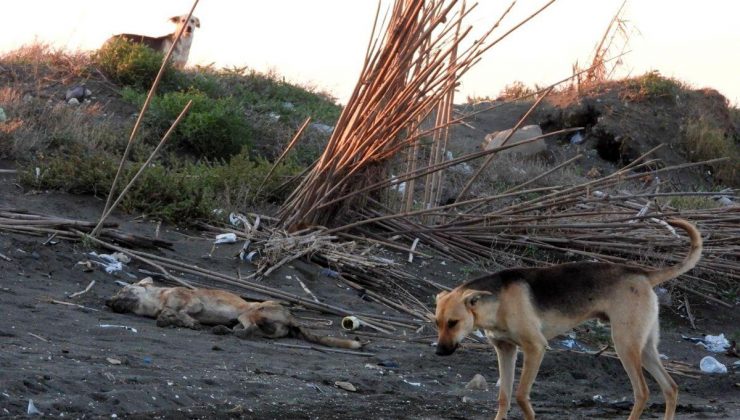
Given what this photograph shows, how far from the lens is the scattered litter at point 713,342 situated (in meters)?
9.82

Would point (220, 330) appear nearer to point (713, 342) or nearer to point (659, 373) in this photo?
point (659, 373)

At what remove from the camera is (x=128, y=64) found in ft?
50.0

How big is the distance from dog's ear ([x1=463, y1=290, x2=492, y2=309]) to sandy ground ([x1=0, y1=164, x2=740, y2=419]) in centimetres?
73

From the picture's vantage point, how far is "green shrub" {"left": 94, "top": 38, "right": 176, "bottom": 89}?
15.3 m

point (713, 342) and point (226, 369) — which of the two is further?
point (713, 342)

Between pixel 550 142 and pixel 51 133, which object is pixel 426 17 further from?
pixel 550 142

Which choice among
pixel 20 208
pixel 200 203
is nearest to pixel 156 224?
pixel 200 203

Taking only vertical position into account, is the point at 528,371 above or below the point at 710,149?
below

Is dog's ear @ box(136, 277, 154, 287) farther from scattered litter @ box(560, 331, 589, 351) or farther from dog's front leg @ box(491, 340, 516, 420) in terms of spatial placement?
scattered litter @ box(560, 331, 589, 351)

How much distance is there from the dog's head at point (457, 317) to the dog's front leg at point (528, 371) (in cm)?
37

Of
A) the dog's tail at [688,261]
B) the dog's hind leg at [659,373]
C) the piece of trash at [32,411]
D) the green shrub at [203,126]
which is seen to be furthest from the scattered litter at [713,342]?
the piece of trash at [32,411]

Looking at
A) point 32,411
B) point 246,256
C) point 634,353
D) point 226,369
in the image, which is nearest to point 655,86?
point 246,256

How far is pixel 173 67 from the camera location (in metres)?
16.3

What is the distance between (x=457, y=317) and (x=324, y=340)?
1907 mm
